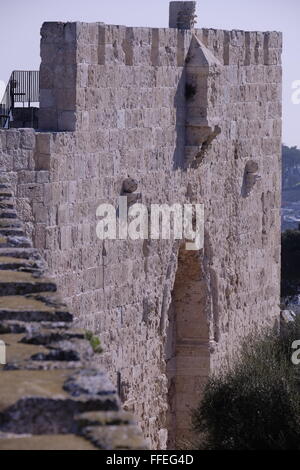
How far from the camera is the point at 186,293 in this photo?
13.9 meters

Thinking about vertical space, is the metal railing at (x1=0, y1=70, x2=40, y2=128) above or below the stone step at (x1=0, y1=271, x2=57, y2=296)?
above

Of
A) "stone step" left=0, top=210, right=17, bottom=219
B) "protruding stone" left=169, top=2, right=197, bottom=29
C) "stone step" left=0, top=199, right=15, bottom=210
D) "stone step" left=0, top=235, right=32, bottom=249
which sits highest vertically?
"protruding stone" left=169, top=2, right=197, bottom=29

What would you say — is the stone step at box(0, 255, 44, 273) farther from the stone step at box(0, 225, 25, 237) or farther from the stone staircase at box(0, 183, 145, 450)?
the stone step at box(0, 225, 25, 237)

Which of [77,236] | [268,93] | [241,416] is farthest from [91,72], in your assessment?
[268,93]

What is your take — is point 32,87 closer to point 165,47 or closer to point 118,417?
point 165,47

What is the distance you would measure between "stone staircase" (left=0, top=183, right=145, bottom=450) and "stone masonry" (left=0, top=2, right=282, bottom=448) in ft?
13.5

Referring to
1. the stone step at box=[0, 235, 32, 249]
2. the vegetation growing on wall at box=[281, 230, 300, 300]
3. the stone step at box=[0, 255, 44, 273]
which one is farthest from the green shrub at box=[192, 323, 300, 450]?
the vegetation growing on wall at box=[281, 230, 300, 300]

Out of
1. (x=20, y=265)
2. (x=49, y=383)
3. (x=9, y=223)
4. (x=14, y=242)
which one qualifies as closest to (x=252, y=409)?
(x=9, y=223)

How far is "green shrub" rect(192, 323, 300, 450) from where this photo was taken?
11.6 meters

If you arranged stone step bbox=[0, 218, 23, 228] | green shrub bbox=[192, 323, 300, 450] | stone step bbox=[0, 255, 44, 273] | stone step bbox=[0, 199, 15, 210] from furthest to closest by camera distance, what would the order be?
1. green shrub bbox=[192, 323, 300, 450]
2. stone step bbox=[0, 199, 15, 210]
3. stone step bbox=[0, 218, 23, 228]
4. stone step bbox=[0, 255, 44, 273]

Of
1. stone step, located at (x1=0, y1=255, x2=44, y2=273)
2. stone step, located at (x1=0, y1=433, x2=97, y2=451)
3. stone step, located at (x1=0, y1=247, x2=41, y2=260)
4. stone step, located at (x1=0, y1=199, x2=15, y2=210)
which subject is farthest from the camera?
stone step, located at (x1=0, y1=199, x2=15, y2=210)

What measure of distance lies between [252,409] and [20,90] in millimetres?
3826

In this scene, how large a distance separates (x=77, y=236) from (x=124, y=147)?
1.21 m

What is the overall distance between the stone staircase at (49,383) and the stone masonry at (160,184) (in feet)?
13.5
